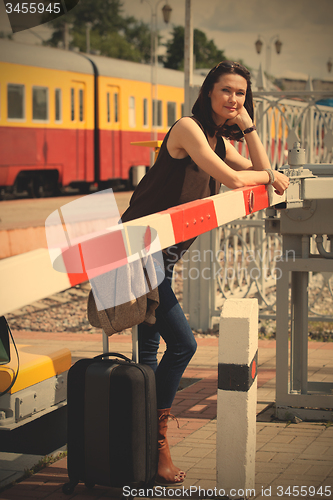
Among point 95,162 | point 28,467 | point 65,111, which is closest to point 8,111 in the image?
point 65,111

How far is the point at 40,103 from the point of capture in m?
15.9

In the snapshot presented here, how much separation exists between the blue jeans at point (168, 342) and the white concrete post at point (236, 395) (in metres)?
0.33

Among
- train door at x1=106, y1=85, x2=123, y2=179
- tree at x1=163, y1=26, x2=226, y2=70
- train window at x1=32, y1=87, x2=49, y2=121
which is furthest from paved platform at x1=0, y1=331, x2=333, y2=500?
tree at x1=163, y1=26, x2=226, y2=70

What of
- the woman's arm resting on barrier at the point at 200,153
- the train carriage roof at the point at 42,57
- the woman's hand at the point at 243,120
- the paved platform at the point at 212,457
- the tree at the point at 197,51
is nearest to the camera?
the woman's arm resting on barrier at the point at 200,153

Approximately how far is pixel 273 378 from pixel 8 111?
39.8 feet

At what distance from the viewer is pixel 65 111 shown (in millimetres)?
16562

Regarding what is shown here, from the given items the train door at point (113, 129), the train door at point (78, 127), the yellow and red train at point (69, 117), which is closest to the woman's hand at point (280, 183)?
the yellow and red train at point (69, 117)

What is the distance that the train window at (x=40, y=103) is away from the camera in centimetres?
1572

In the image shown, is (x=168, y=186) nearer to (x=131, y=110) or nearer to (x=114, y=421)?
(x=114, y=421)

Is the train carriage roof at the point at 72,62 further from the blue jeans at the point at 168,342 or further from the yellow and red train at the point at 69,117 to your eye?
the blue jeans at the point at 168,342

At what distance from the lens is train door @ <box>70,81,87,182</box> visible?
1686 centimetres

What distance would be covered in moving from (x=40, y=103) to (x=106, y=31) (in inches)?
2474

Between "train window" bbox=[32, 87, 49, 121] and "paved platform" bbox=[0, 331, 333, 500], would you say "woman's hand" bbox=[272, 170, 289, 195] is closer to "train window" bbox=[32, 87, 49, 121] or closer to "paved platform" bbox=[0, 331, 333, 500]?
"paved platform" bbox=[0, 331, 333, 500]

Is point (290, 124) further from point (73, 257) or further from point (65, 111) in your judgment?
point (65, 111)
